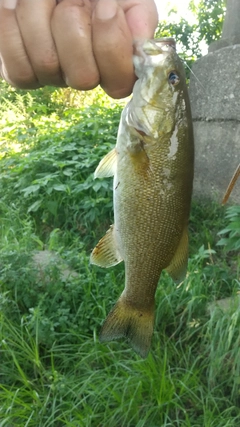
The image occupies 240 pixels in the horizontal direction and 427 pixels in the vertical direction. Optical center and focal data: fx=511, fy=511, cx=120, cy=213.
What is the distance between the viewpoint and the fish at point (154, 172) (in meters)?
1.21

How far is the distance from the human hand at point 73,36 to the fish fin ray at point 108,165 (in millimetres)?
368

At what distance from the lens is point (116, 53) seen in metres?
0.91

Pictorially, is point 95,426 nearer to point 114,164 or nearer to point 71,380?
point 71,380

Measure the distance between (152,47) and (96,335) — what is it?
186 centimetres

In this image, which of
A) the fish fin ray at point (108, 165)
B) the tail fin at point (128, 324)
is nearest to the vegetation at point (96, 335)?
the tail fin at point (128, 324)

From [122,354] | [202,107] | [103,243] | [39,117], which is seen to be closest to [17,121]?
[39,117]

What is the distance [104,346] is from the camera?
8.43 ft

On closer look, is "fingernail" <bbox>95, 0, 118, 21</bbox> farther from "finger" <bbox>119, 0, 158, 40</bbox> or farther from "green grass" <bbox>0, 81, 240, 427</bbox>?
"green grass" <bbox>0, 81, 240, 427</bbox>

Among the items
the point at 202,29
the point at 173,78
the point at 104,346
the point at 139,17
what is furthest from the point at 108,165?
the point at 202,29

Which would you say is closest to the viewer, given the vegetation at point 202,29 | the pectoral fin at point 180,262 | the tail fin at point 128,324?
the pectoral fin at point 180,262

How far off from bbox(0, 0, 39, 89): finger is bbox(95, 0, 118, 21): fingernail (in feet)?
0.48

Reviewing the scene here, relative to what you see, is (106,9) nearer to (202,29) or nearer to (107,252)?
(107,252)

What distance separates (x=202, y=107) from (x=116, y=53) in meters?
3.31

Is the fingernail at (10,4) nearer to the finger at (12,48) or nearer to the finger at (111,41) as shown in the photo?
the finger at (12,48)
